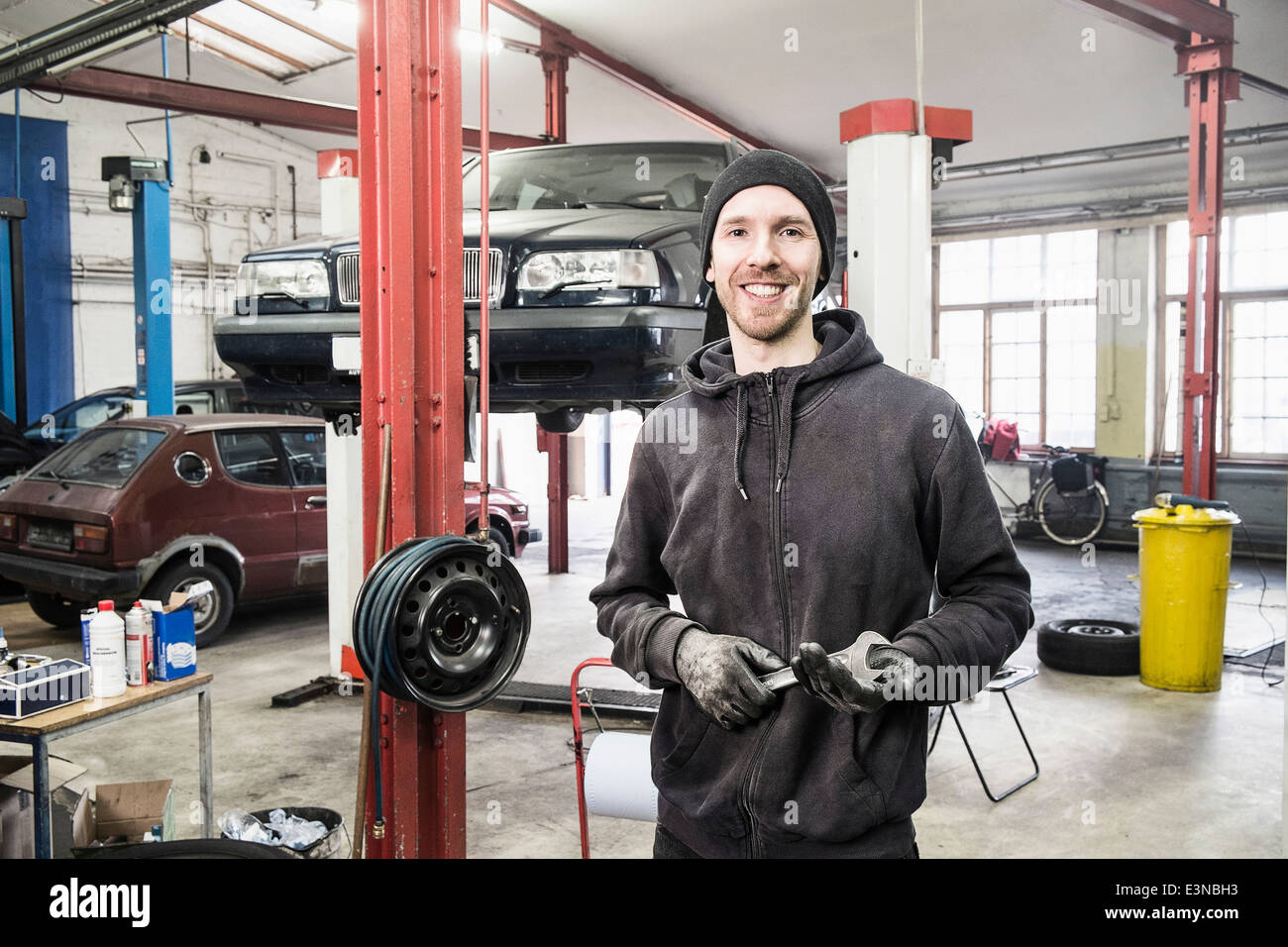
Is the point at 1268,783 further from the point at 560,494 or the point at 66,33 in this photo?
the point at 66,33

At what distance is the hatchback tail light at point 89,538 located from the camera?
5609 mm

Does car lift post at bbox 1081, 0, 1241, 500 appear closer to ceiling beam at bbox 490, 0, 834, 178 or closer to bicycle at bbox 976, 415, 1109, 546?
ceiling beam at bbox 490, 0, 834, 178

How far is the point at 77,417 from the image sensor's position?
25.8 feet

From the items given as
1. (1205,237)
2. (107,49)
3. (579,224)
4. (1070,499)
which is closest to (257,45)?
(107,49)

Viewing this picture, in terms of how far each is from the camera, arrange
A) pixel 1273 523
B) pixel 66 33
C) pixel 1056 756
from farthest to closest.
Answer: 1. pixel 1273 523
2. pixel 66 33
3. pixel 1056 756

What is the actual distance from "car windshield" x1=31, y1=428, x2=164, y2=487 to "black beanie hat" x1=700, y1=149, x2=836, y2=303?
5.17 metres

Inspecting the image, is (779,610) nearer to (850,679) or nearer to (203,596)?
(850,679)

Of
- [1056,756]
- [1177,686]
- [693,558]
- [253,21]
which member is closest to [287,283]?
[693,558]

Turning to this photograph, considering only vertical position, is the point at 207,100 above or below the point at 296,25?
below

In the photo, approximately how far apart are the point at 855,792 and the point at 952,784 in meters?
2.89

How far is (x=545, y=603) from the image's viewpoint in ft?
23.9

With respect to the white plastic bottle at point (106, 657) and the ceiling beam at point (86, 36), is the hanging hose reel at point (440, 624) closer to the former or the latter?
the white plastic bottle at point (106, 657)

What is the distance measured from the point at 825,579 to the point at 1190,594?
460 centimetres

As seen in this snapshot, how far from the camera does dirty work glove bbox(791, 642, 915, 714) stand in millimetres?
1294
